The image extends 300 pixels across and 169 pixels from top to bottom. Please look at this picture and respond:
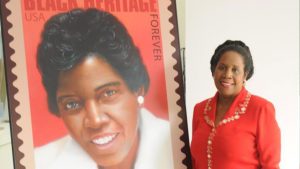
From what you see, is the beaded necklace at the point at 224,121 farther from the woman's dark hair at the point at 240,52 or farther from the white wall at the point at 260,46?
the white wall at the point at 260,46

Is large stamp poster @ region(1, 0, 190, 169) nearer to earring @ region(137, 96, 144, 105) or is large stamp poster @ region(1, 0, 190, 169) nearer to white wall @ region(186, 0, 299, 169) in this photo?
earring @ region(137, 96, 144, 105)

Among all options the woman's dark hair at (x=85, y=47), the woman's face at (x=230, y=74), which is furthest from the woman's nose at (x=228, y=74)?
the woman's dark hair at (x=85, y=47)

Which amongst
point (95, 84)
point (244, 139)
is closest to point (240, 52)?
point (244, 139)

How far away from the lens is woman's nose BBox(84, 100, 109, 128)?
0.69 metres

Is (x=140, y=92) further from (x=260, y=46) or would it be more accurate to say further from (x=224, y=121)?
(x=260, y=46)

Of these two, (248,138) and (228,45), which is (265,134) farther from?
(228,45)

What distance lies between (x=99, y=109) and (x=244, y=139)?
0.29 meters

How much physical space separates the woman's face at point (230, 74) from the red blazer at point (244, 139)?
0.8 inches

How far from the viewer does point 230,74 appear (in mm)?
730

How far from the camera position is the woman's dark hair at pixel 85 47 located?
26.5 inches

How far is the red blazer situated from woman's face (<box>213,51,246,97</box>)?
2cm

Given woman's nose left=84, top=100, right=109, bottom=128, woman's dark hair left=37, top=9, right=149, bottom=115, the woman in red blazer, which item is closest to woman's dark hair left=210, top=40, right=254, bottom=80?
the woman in red blazer

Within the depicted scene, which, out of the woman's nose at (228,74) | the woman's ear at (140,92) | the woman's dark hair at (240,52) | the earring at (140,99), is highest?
the woman's dark hair at (240,52)

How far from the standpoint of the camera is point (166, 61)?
0.75m
